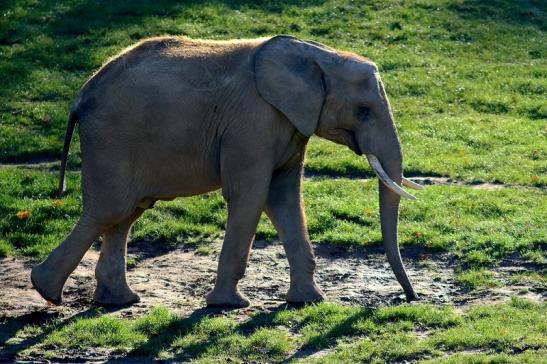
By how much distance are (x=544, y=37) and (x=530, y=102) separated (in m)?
3.64

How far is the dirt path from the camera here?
47.3 ft

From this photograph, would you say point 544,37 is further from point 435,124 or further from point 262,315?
point 262,315

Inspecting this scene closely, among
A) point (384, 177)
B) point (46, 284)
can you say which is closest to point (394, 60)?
point (384, 177)

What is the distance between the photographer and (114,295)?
14.4m

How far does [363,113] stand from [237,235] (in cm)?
172

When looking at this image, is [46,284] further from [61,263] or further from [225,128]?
[225,128]

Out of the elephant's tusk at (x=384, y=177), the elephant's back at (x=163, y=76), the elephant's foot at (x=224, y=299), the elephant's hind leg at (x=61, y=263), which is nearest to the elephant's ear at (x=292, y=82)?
the elephant's back at (x=163, y=76)

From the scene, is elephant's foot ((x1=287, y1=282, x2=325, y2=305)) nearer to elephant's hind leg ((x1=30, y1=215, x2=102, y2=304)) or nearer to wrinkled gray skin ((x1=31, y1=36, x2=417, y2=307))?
wrinkled gray skin ((x1=31, y1=36, x2=417, y2=307))

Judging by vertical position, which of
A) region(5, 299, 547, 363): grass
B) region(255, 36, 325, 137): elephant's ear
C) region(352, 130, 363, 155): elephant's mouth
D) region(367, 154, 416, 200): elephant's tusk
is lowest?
region(5, 299, 547, 363): grass

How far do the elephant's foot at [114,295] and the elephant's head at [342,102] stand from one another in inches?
95.2

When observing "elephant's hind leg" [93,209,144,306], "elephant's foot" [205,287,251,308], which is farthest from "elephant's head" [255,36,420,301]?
"elephant's hind leg" [93,209,144,306]

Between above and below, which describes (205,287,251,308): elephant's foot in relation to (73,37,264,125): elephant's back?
below

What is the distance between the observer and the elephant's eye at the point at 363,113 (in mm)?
14141

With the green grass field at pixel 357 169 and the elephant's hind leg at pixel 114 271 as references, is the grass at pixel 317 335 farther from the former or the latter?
the elephant's hind leg at pixel 114 271
